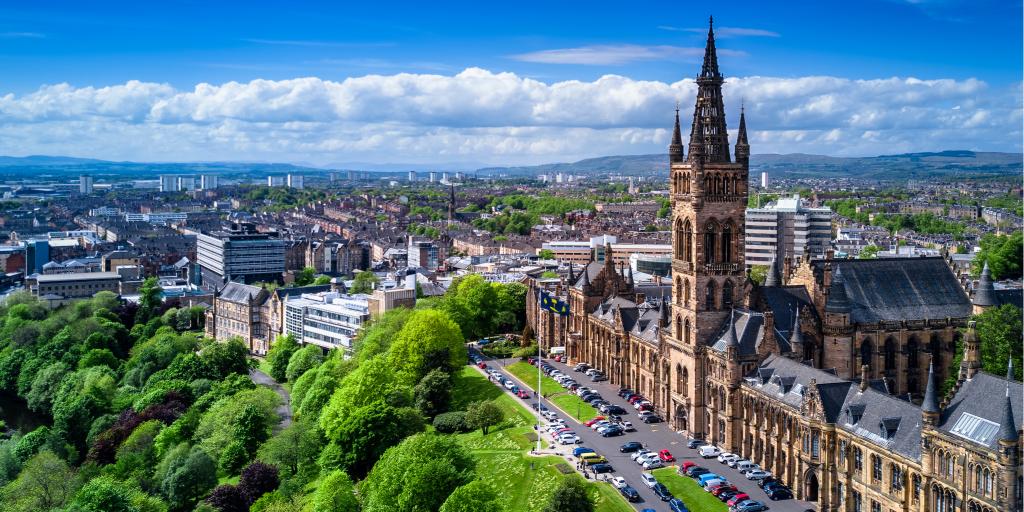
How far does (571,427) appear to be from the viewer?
352 ft

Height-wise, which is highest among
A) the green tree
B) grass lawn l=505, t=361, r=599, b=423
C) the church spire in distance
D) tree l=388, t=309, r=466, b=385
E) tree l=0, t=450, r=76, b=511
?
the church spire in distance

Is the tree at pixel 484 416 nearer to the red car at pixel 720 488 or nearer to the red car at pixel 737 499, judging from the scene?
the red car at pixel 720 488

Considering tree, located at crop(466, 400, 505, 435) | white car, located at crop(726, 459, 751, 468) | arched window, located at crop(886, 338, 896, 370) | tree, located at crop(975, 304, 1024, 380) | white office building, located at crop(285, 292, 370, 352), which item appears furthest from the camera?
white office building, located at crop(285, 292, 370, 352)

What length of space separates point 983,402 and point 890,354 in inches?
1652

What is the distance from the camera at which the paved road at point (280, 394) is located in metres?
135

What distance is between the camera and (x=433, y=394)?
12244 centimetres

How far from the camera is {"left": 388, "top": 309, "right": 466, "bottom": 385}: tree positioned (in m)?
131

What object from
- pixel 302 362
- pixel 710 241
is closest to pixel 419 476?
pixel 710 241

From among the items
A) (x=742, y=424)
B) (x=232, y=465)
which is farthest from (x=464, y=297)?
(x=742, y=424)

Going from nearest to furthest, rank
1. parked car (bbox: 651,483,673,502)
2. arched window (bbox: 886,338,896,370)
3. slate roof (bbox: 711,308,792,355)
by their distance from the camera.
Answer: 1. parked car (bbox: 651,483,673,502)
2. slate roof (bbox: 711,308,792,355)
3. arched window (bbox: 886,338,896,370)

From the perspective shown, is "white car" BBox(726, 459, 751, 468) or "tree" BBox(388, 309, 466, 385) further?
"tree" BBox(388, 309, 466, 385)

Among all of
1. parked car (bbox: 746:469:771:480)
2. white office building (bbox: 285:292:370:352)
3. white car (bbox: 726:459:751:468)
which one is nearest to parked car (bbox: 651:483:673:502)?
parked car (bbox: 746:469:771:480)

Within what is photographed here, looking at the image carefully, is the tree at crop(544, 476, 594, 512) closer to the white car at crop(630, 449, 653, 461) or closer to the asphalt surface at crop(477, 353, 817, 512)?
the asphalt surface at crop(477, 353, 817, 512)

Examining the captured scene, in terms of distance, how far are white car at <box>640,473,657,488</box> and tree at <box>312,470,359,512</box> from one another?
27721mm
